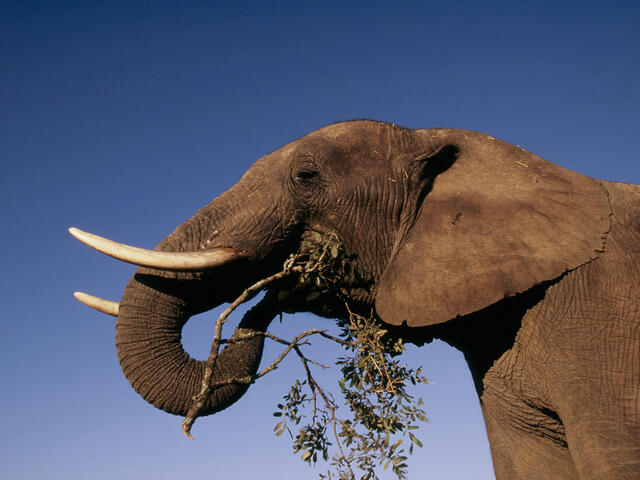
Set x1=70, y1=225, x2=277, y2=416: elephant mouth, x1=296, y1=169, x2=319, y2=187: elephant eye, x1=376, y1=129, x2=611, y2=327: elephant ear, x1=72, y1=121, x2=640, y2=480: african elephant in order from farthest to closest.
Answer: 1. x1=296, y1=169, x2=319, y2=187: elephant eye
2. x1=70, y1=225, x2=277, y2=416: elephant mouth
3. x1=376, y1=129, x2=611, y2=327: elephant ear
4. x1=72, y1=121, x2=640, y2=480: african elephant

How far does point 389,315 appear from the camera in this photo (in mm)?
4535

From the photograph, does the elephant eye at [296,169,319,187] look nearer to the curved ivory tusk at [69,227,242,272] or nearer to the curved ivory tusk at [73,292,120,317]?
the curved ivory tusk at [69,227,242,272]

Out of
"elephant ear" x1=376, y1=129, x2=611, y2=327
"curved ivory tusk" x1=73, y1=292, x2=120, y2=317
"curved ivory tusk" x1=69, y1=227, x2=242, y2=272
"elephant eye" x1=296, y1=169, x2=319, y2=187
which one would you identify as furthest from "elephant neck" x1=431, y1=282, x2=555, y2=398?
"curved ivory tusk" x1=73, y1=292, x2=120, y2=317

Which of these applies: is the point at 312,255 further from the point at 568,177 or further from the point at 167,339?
the point at 568,177

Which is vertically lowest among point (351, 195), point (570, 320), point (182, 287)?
point (570, 320)

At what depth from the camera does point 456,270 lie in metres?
4.43

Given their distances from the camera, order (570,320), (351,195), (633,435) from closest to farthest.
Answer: (633,435) < (570,320) < (351,195)

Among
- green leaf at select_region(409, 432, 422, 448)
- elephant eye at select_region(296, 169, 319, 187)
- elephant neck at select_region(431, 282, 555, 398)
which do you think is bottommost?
green leaf at select_region(409, 432, 422, 448)

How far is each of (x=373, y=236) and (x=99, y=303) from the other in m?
2.08

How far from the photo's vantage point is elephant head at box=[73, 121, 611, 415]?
14.4ft

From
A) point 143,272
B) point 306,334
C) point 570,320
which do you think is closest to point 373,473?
point 306,334

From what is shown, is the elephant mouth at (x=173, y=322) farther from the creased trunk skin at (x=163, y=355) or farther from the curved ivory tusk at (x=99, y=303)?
the curved ivory tusk at (x=99, y=303)

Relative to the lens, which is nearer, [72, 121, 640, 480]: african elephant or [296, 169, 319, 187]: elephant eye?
[72, 121, 640, 480]: african elephant

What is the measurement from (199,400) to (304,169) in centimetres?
177
